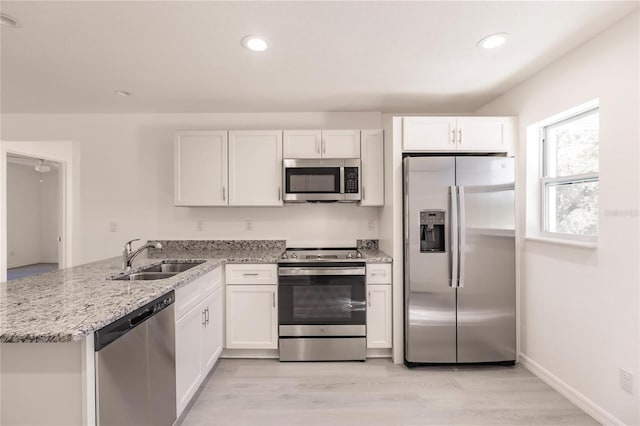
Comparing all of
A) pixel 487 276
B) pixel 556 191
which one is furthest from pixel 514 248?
pixel 556 191

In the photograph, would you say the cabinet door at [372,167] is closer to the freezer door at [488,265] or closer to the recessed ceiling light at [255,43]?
the freezer door at [488,265]

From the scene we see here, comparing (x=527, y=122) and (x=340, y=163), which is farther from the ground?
(x=527, y=122)

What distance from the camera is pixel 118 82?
Result: 248 cm

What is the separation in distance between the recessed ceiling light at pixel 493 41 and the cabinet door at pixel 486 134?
742 millimetres

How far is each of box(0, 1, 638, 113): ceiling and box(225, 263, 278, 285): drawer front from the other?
162 centimetres

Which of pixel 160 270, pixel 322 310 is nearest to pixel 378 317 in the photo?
pixel 322 310

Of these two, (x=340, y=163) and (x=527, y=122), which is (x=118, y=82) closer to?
(x=340, y=163)

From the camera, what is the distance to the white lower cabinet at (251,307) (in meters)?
2.64

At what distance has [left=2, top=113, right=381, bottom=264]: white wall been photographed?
10.8 ft

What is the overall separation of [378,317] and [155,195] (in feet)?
8.97

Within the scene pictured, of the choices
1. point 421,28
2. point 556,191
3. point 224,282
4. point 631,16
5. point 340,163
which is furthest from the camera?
point 340,163

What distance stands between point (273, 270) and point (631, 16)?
2.89m

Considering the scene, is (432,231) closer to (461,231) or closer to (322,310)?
(461,231)

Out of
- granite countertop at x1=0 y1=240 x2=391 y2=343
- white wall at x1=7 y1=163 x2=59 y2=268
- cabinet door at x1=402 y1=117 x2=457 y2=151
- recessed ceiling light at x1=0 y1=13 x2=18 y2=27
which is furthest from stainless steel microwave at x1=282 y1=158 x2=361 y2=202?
white wall at x1=7 y1=163 x2=59 y2=268
